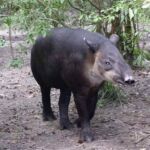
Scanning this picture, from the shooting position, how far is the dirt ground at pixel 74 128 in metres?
6.20

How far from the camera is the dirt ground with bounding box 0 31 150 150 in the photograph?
20.3 ft

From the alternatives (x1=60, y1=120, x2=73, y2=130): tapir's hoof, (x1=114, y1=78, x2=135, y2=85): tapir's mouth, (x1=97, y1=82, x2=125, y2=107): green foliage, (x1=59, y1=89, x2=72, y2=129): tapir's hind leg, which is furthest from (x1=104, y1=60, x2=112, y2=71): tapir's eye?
(x1=97, y1=82, x2=125, y2=107): green foliage

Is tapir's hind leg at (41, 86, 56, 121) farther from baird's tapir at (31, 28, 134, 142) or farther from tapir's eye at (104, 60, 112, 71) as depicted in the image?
tapir's eye at (104, 60, 112, 71)

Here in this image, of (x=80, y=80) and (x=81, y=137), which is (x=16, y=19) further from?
(x=81, y=137)

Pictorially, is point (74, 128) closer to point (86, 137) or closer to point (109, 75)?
point (86, 137)

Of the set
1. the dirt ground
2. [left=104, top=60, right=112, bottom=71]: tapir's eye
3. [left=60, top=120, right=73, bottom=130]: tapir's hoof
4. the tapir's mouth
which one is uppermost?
[left=104, top=60, right=112, bottom=71]: tapir's eye

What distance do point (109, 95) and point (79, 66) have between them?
1852 millimetres

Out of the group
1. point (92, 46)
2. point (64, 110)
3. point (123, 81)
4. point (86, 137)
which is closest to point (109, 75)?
point (123, 81)

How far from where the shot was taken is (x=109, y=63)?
19.0 ft

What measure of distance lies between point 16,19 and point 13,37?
9.48 meters

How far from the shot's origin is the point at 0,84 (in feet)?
32.6

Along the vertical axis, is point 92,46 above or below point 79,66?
Answer: above

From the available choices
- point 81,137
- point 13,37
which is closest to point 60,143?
point 81,137

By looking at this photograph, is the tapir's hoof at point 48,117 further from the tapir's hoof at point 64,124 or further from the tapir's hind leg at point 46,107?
the tapir's hoof at point 64,124
